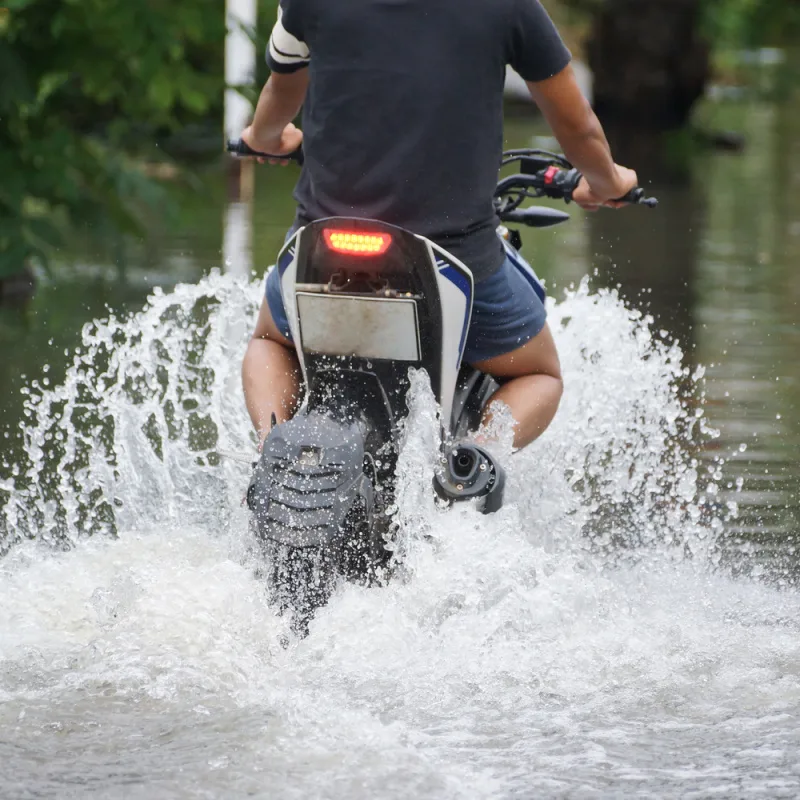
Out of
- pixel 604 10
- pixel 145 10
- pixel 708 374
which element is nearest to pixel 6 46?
pixel 145 10

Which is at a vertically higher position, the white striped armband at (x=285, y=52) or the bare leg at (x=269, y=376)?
the white striped armband at (x=285, y=52)

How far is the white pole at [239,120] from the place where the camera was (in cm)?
1036

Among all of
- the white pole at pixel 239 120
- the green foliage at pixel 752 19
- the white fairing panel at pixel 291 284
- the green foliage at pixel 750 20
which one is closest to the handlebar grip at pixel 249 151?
the white fairing panel at pixel 291 284

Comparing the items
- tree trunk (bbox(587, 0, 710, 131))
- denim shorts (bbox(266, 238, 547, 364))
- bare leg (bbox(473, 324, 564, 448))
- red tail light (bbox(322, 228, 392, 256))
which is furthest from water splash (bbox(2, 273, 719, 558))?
tree trunk (bbox(587, 0, 710, 131))

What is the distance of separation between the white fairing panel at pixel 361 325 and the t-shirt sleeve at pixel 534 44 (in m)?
0.65

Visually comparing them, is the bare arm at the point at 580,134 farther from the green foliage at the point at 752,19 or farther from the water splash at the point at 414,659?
the green foliage at the point at 752,19

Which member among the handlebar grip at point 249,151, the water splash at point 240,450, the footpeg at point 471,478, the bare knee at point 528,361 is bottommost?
the water splash at point 240,450

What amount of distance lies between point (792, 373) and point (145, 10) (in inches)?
150

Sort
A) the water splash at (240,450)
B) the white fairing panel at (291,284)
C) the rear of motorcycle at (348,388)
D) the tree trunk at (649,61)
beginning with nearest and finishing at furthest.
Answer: the rear of motorcycle at (348,388) → the white fairing panel at (291,284) → the water splash at (240,450) → the tree trunk at (649,61)

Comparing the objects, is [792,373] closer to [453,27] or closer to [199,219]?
[453,27]

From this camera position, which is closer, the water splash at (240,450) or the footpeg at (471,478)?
the footpeg at (471,478)

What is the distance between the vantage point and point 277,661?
4.22 metres

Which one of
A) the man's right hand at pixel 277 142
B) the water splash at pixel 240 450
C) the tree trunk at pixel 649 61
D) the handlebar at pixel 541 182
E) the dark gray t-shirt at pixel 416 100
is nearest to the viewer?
the dark gray t-shirt at pixel 416 100

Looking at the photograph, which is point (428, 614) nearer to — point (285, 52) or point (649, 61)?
point (285, 52)
